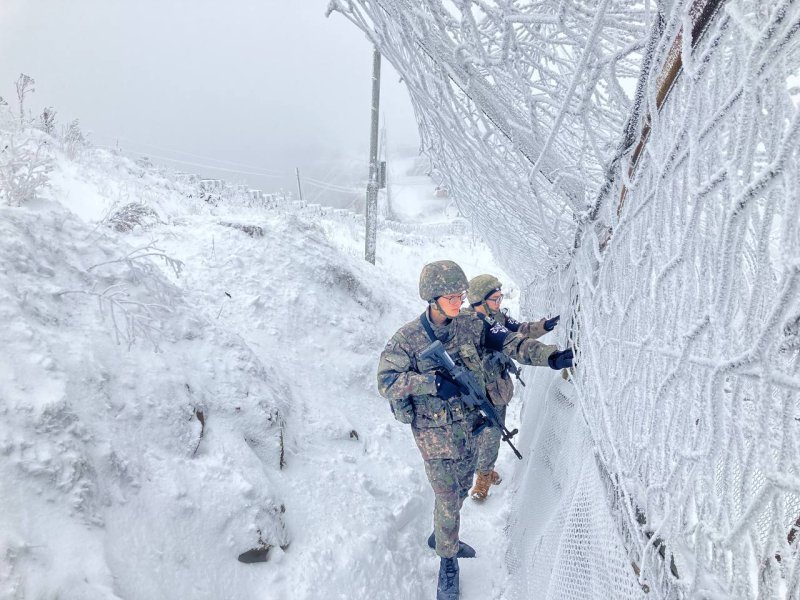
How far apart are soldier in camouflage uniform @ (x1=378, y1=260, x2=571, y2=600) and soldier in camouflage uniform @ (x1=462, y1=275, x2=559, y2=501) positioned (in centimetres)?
31

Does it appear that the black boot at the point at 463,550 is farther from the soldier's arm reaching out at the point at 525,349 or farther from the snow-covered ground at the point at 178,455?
the soldier's arm reaching out at the point at 525,349

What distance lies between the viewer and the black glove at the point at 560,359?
2.05 meters

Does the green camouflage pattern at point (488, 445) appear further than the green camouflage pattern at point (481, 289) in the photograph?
No

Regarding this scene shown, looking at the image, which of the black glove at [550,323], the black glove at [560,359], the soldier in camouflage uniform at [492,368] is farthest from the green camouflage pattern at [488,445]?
the black glove at [560,359]

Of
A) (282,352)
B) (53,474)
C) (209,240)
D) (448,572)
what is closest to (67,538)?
(53,474)

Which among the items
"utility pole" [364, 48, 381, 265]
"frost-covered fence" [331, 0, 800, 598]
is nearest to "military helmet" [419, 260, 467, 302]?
"frost-covered fence" [331, 0, 800, 598]

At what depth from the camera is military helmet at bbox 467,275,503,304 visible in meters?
3.09

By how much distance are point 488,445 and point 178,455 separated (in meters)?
1.93

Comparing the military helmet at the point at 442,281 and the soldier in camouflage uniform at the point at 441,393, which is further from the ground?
the military helmet at the point at 442,281

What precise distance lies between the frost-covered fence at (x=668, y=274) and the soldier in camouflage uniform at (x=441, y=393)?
476 mm

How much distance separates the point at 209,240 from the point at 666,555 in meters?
5.19

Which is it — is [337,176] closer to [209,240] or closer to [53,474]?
[209,240]

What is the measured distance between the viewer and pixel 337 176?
3962 centimetres

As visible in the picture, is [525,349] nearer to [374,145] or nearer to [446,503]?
[446,503]
